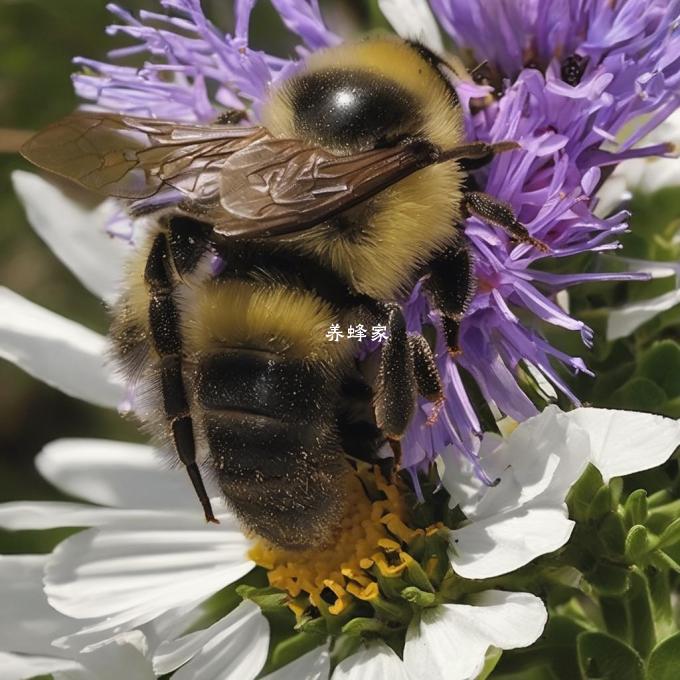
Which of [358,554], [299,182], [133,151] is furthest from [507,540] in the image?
[133,151]

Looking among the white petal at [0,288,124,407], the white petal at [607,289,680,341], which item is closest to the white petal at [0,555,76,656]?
the white petal at [0,288,124,407]

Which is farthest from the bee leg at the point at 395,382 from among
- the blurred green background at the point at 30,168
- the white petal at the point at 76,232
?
the blurred green background at the point at 30,168

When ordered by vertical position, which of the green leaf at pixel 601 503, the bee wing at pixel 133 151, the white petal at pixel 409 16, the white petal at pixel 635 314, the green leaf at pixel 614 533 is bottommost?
the green leaf at pixel 614 533

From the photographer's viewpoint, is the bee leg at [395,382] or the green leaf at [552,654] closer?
the bee leg at [395,382]

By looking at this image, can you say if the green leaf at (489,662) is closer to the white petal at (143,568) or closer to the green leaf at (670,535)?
the green leaf at (670,535)

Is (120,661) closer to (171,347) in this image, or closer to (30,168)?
(171,347)

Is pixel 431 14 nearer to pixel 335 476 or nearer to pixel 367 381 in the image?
pixel 367 381
